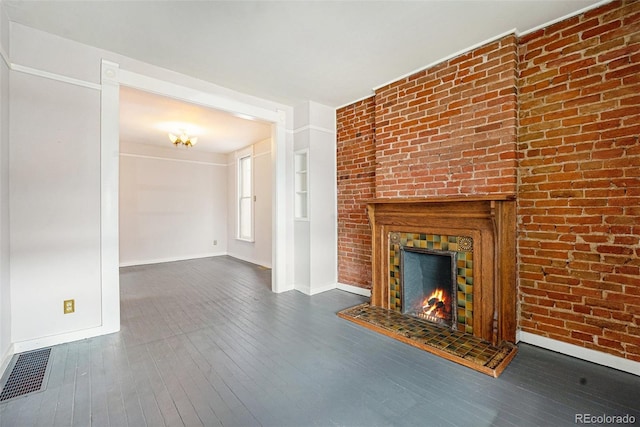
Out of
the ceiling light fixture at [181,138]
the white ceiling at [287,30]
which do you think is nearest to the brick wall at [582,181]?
the white ceiling at [287,30]

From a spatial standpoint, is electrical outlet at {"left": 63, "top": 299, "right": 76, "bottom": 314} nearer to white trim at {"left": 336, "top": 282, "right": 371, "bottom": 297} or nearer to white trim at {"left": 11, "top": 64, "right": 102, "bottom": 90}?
white trim at {"left": 11, "top": 64, "right": 102, "bottom": 90}

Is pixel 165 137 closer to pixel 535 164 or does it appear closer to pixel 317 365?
pixel 317 365

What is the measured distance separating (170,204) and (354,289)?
5.13 metres

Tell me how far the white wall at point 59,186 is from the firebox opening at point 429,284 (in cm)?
305

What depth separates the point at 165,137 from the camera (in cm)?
582

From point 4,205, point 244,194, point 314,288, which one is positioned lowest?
point 314,288

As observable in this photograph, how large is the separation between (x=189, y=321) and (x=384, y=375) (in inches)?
85.1

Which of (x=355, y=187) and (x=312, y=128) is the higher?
(x=312, y=128)

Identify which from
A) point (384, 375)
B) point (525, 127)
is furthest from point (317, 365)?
point (525, 127)

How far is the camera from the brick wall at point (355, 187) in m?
3.96

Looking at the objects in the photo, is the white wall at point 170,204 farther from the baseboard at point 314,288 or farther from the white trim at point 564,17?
the white trim at point 564,17

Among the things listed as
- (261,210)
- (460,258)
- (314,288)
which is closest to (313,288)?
(314,288)

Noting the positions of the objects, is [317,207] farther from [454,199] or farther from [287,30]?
[287,30]

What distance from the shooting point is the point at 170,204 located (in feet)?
22.5
